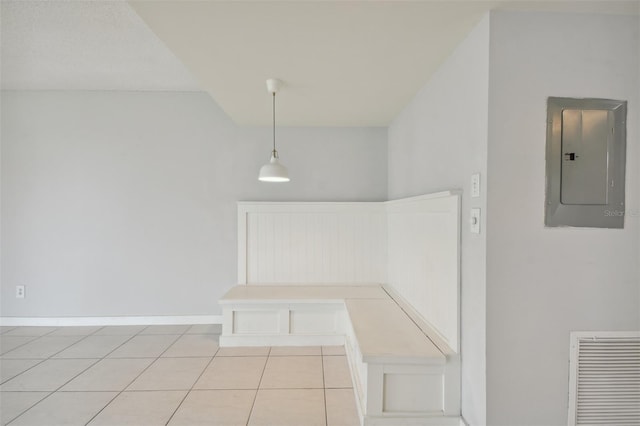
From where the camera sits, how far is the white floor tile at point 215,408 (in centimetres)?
192

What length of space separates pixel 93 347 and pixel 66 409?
1.03 metres

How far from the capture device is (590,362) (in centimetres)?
152

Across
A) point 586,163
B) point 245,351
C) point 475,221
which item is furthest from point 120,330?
point 586,163

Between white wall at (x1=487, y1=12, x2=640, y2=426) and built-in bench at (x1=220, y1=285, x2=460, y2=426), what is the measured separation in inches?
17.5

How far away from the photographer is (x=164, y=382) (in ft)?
7.70

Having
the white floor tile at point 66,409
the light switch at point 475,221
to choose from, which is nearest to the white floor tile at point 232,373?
the white floor tile at point 66,409

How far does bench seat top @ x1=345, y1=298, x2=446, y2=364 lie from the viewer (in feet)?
5.72

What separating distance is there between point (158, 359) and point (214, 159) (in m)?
2.11

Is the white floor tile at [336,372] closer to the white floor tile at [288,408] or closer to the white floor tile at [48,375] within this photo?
the white floor tile at [288,408]

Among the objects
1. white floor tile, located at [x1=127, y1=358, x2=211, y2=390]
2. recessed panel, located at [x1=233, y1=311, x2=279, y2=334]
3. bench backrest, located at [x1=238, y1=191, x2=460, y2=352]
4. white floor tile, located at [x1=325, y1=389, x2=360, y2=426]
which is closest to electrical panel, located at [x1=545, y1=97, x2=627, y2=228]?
white floor tile, located at [x1=325, y1=389, x2=360, y2=426]

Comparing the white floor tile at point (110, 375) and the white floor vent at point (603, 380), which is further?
the white floor tile at point (110, 375)

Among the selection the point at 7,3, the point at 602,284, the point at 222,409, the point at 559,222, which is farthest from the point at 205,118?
the point at 602,284

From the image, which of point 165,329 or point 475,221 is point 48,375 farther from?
point 475,221

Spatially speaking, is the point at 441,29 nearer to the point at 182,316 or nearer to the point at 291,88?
the point at 291,88
